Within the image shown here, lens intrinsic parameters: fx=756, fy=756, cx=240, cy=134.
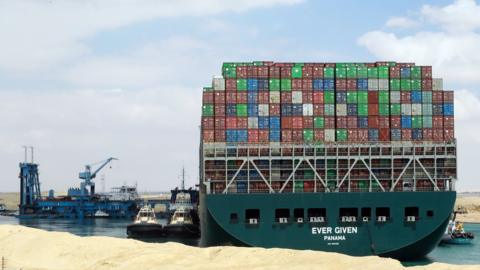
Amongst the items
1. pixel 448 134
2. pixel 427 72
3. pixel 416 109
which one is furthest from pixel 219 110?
pixel 448 134

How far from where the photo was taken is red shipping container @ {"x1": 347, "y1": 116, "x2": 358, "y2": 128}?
78312mm

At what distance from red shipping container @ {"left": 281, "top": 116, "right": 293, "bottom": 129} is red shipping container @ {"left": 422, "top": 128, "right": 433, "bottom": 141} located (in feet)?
45.8

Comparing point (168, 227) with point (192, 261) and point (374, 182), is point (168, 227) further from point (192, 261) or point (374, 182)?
point (192, 261)

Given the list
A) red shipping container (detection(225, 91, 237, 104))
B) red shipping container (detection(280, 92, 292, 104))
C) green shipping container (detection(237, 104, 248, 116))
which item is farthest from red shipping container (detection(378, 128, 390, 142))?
red shipping container (detection(225, 91, 237, 104))

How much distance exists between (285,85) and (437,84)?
53.7 feet

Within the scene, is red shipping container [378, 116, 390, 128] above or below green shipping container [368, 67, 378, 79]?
below

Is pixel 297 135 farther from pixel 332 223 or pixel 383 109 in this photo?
pixel 332 223

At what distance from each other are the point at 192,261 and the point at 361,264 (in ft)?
41.1

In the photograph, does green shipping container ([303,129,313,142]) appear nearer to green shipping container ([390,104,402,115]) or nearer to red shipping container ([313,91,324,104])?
red shipping container ([313,91,324,104])

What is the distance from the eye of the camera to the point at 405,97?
79625 mm

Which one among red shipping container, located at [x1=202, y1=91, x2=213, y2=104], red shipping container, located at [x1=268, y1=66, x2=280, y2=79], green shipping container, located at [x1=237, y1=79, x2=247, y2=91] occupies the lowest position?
red shipping container, located at [x1=202, y1=91, x2=213, y2=104]

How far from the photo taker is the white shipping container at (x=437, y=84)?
8038cm

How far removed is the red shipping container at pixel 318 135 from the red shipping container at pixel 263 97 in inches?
230

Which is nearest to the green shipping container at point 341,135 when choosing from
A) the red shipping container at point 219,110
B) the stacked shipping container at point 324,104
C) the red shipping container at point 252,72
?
the stacked shipping container at point 324,104
